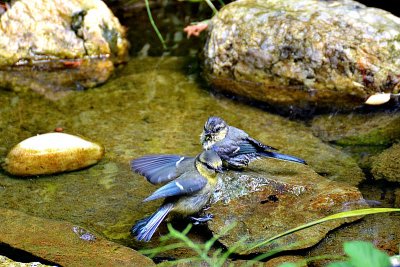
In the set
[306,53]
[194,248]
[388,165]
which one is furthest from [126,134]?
[194,248]

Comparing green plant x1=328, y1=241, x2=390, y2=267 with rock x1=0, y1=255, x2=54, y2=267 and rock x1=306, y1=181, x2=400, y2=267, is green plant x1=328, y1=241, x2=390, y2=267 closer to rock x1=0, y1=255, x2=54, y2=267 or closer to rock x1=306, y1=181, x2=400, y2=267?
rock x1=306, y1=181, x2=400, y2=267

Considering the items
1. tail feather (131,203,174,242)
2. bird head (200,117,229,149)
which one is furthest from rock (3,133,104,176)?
tail feather (131,203,174,242)

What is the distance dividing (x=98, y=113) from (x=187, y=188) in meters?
2.36

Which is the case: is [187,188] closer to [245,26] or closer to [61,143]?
[61,143]

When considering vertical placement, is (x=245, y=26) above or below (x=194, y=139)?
above

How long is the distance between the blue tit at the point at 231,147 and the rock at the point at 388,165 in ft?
1.99

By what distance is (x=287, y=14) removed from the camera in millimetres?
6117

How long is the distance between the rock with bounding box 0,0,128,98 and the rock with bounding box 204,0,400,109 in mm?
1494

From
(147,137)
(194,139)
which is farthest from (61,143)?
(194,139)

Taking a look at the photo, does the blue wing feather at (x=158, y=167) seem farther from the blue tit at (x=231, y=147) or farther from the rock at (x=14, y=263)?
the rock at (x=14, y=263)


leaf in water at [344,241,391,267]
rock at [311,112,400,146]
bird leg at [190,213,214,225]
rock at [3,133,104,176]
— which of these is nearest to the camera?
leaf in water at [344,241,391,267]

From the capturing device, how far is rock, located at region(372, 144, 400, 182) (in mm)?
4453

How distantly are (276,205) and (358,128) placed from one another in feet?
5.95

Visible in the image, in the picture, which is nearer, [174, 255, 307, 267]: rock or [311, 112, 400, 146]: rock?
[174, 255, 307, 267]: rock
